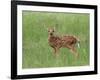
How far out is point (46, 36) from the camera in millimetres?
2014

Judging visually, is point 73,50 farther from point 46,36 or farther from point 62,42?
point 46,36

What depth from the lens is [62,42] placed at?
207cm

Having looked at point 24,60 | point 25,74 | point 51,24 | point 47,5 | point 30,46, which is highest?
point 47,5

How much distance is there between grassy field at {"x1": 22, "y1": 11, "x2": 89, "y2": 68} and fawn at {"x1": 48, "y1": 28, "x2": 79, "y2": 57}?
34 millimetres

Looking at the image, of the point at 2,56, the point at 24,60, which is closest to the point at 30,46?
the point at 24,60

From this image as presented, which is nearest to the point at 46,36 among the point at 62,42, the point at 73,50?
the point at 62,42

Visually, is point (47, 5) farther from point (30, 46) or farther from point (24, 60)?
point (24, 60)

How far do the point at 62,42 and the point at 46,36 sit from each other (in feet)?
0.55

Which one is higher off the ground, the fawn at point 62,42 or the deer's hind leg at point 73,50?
the fawn at point 62,42

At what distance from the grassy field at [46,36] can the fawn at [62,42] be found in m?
0.03

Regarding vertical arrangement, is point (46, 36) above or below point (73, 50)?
above

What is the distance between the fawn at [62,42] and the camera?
2029 millimetres

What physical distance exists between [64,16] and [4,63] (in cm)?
69

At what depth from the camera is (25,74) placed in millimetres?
1932
